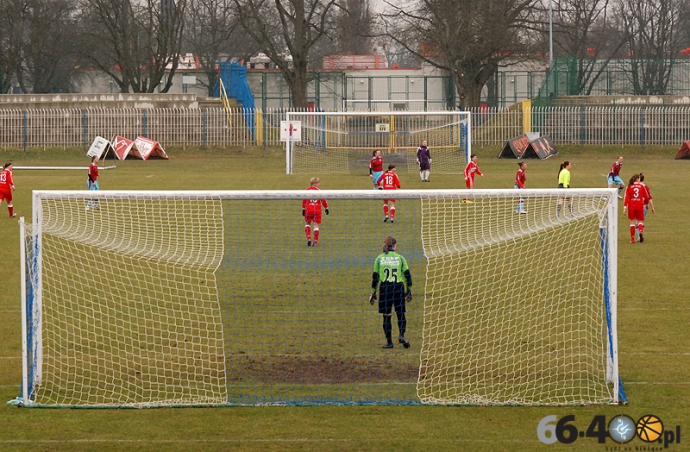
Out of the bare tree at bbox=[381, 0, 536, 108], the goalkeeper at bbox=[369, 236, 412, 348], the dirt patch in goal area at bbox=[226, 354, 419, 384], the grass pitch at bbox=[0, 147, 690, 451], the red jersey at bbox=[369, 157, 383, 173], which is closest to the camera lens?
the grass pitch at bbox=[0, 147, 690, 451]

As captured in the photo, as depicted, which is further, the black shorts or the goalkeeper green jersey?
the black shorts

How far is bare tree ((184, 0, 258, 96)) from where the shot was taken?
75500mm

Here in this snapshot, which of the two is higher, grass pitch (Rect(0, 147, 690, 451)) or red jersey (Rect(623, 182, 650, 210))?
red jersey (Rect(623, 182, 650, 210))

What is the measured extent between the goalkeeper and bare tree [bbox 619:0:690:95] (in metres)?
54.9

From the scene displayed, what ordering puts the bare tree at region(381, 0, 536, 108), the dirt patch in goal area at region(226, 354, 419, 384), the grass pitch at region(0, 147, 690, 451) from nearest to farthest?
the grass pitch at region(0, 147, 690, 451), the dirt patch in goal area at region(226, 354, 419, 384), the bare tree at region(381, 0, 536, 108)

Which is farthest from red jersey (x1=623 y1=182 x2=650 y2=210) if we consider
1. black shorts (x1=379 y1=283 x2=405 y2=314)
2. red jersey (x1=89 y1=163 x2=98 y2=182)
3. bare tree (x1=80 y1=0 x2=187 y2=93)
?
bare tree (x1=80 y1=0 x2=187 y2=93)

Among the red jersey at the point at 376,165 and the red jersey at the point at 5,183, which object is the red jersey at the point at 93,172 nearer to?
the red jersey at the point at 5,183

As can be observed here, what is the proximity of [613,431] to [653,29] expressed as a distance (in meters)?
65.1

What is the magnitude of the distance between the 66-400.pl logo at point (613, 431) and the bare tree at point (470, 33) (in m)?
47.0

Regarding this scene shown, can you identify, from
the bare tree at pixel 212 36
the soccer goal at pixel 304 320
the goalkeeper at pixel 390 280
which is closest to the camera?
the soccer goal at pixel 304 320

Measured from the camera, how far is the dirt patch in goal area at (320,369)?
1174cm

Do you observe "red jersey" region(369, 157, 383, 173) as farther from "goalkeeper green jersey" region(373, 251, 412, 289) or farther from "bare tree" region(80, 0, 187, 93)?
"bare tree" region(80, 0, 187, 93)

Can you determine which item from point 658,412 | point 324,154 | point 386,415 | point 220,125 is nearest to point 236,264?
point 386,415

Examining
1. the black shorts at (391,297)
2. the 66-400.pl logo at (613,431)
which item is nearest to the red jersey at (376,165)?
the black shorts at (391,297)
